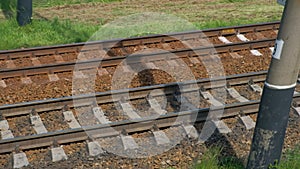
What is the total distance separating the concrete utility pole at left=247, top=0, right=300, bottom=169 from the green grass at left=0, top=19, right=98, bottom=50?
669 centimetres

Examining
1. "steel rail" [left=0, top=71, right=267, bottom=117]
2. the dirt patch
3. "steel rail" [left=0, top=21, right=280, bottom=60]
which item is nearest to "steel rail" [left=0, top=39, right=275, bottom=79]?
"steel rail" [left=0, top=21, right=280, bottom=60]

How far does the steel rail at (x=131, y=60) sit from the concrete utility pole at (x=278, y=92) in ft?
15.3

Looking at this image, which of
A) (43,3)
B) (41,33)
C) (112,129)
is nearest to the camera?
(112,129)

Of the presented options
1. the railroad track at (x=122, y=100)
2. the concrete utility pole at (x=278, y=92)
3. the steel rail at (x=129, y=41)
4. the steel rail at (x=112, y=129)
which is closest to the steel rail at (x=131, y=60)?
the railroad track at (x=122, y=100)

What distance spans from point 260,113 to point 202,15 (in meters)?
9.20

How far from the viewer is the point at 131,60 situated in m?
10.3

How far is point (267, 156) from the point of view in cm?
609

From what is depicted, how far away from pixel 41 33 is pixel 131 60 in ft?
10.7

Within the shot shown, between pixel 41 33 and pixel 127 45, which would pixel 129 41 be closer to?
pixel 127 45

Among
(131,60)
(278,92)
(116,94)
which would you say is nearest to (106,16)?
(131,60)

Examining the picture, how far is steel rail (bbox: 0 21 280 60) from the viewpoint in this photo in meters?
10.7

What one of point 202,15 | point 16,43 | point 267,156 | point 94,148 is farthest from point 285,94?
point 202,15

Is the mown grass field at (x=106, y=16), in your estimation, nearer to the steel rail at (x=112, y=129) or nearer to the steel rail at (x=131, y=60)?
the steel rail at (x=131, y=60)

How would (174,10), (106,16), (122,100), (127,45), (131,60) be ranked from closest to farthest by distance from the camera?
(122,100), (131,60), (127,45), (106,16), (174,10)
